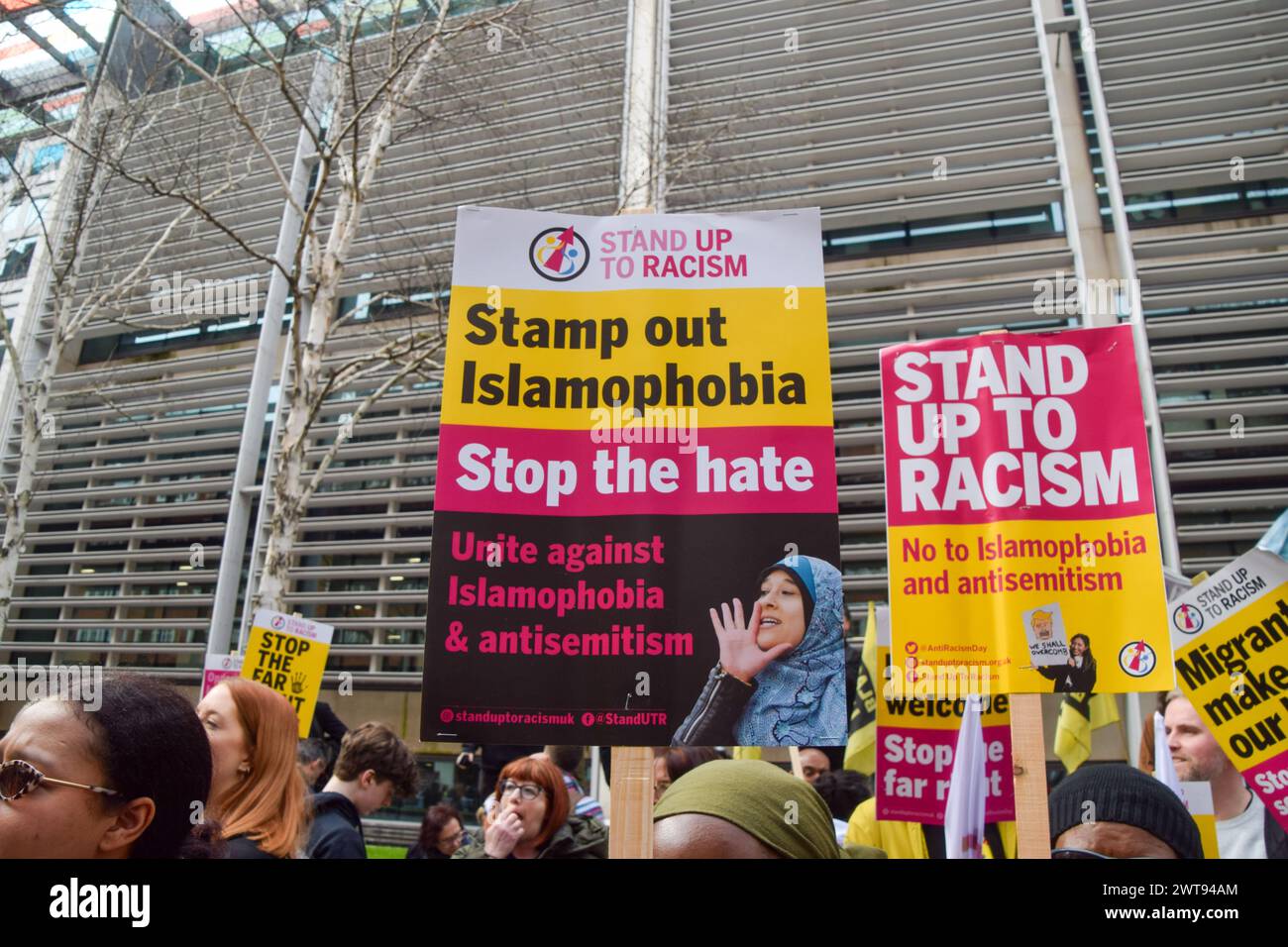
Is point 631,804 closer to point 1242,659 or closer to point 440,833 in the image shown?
point 1242,659

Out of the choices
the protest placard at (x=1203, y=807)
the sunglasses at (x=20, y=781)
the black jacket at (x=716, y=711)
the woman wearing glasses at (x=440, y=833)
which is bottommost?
the woman wearing glasses at (x=440, y=833)

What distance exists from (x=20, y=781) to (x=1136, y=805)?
244 centimetres

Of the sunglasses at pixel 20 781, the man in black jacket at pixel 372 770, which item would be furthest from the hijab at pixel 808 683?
the man in black jacket at pixel 372 770

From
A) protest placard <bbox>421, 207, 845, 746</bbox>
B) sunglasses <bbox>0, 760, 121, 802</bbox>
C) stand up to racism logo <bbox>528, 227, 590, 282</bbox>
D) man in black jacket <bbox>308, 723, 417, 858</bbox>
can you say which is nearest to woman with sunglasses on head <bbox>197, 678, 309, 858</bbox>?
protest placard <bbox>421, 207, 845, 746</bbox>

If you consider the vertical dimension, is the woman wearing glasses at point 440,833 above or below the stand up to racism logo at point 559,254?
below

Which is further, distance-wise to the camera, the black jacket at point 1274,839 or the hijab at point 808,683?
the black jacket at point 1274,839

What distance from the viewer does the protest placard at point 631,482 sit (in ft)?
7.48

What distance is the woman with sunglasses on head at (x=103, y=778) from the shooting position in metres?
1.54

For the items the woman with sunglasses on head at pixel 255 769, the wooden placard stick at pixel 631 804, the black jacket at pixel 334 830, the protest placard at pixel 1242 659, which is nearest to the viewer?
the wooden placard stick at pixel 631 804

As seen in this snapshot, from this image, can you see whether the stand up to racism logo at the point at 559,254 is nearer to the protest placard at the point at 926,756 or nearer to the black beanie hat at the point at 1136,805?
the black beanie hat at the point at 1136,805

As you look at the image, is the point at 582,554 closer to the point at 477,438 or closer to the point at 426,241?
the point at 477,438

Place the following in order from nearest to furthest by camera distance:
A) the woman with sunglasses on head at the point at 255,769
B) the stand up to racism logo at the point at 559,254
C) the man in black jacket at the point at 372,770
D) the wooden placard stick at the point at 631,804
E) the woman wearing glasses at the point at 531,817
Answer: the wooden placard stick at the point at 631,804 → the woman with sunglasses on head at the point at 255,769 → the stand up to racism logo at the point at 559,254 → the woman wearing glasses at the point at 531,817 → the man in black jacket at the point at 372,770
